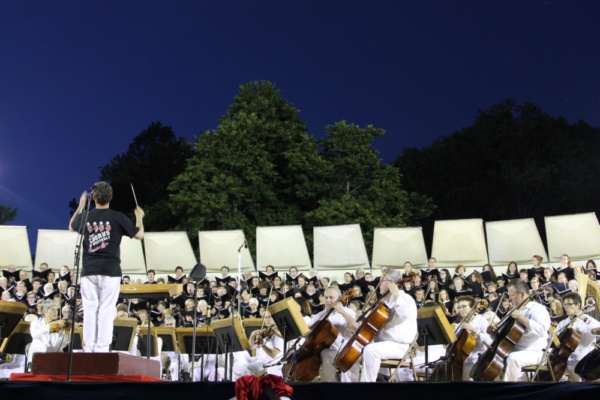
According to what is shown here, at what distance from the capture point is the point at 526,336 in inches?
285

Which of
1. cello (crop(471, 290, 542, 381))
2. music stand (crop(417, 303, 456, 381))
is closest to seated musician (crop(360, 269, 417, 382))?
music stand (crop(417, 303, 456, 381))

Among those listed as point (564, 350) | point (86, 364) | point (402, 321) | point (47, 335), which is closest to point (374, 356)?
point (402, 321)

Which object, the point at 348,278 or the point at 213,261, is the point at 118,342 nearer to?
the point at 348,278

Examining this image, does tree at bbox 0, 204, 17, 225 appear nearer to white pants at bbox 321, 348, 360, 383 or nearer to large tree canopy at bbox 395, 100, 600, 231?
large tree canopy at bbox 395, 100, 600, 231

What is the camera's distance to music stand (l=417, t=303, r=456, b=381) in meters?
6.84

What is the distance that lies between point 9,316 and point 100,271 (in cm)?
219

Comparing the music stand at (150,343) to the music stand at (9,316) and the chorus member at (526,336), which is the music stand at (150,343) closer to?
the music stand at (9,316)

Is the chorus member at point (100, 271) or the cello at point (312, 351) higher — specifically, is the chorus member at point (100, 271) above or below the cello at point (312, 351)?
above

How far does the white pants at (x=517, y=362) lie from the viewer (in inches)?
276

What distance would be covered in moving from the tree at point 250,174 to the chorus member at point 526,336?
1717 cm

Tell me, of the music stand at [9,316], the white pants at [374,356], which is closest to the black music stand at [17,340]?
the music stand at [9,316]

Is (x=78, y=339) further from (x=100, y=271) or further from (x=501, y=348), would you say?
(x=501, y=348)

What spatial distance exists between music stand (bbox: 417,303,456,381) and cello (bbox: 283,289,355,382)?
0.94 meters

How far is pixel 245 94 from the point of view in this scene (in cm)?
2731
